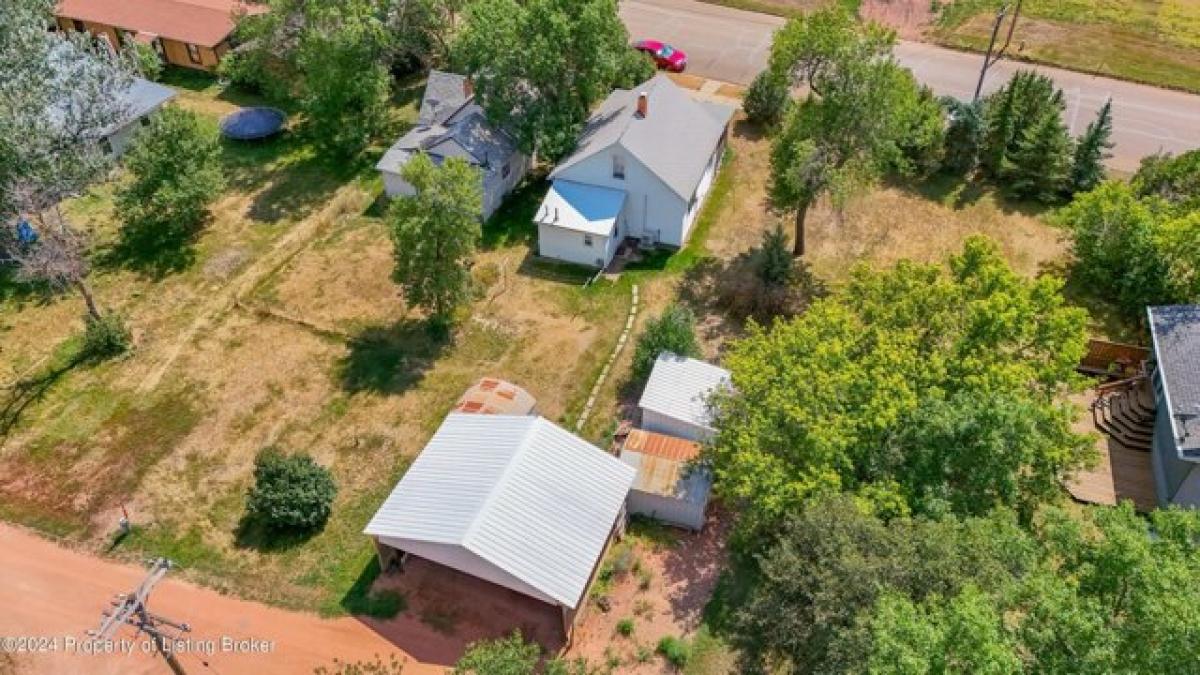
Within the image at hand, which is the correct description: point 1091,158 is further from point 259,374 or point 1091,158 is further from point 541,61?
point 259,374

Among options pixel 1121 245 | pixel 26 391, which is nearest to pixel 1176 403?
pixel 1121 245

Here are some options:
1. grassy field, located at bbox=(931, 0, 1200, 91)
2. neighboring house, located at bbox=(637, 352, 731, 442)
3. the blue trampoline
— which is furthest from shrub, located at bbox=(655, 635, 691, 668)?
grassy field, located at bbox=(931, 0, 1200, 91)

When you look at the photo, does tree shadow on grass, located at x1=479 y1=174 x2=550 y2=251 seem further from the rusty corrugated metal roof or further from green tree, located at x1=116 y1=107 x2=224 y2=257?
the rusty corrugated metal roof

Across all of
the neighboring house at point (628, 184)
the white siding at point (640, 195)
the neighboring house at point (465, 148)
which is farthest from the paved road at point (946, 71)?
the white siding at point (640, 195)

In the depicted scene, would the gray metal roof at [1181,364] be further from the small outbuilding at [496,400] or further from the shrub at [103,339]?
the shrub at [103,339]

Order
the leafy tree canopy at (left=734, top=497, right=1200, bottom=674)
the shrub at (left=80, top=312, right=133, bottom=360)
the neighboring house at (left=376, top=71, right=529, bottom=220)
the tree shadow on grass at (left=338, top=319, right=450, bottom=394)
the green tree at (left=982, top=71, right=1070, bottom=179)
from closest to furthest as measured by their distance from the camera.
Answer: the leafy tree canopy at (left=734, top=497, right=1200, bottom=674), the tree shadow on grass at (left=338, top=319, right=450, bottom=394), the shrub at (left=80, top=312, right=133, bottom=360), the neighboring house at (left=376, top=71, right=529, bottom=220), the green tree at (left=982, top=71, right=1070, bottom=179)

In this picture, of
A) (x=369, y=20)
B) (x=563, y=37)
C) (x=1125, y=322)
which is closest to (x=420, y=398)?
(x=563, y=37)
